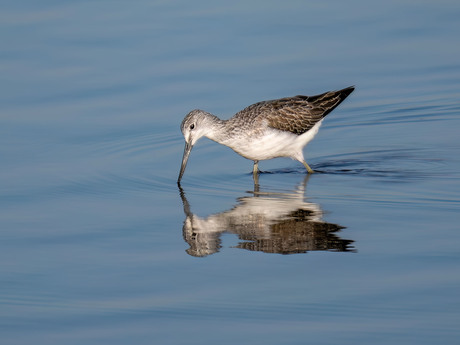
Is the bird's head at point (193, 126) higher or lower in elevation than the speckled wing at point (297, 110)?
lower

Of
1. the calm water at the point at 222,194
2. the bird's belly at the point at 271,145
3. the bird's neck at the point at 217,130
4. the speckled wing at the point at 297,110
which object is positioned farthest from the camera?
the speckled wing at the point at 297,110

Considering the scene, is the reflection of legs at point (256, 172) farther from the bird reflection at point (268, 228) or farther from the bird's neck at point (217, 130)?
the bird reflection at point (268, 228)

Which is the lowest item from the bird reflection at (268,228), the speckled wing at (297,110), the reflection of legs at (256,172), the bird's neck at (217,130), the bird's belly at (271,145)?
the bird reflection at (268,228)

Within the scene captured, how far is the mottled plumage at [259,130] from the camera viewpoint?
11.5 metres

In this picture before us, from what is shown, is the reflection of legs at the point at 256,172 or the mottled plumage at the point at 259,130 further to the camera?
the mottled plumage at the point at 259,130

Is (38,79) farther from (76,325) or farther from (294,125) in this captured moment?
(76,325)

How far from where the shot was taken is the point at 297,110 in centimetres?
1209

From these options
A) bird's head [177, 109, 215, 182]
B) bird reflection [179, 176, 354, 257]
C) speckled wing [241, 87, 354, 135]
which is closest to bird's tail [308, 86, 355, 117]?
speckled wing [241, 87, 354, 135]

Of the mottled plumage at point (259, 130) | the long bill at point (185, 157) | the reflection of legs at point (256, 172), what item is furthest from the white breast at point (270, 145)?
the long bill at point (185, 157)

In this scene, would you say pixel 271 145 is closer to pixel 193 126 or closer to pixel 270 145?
pixel 270 145

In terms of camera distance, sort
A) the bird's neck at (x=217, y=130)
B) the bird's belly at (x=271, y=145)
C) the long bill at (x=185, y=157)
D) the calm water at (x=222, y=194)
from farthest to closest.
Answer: the bird's neck at (x=217, y=130), the bird's belly at (x=271, y=145), the long bill at (x=185, y=157), the calm water at (x=222, y=194)

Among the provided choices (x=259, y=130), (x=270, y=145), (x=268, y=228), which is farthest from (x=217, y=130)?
(x=268, y=228)

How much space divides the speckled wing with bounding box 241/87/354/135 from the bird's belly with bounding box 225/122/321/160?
9 centimetres

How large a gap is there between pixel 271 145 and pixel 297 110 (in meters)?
0.76
